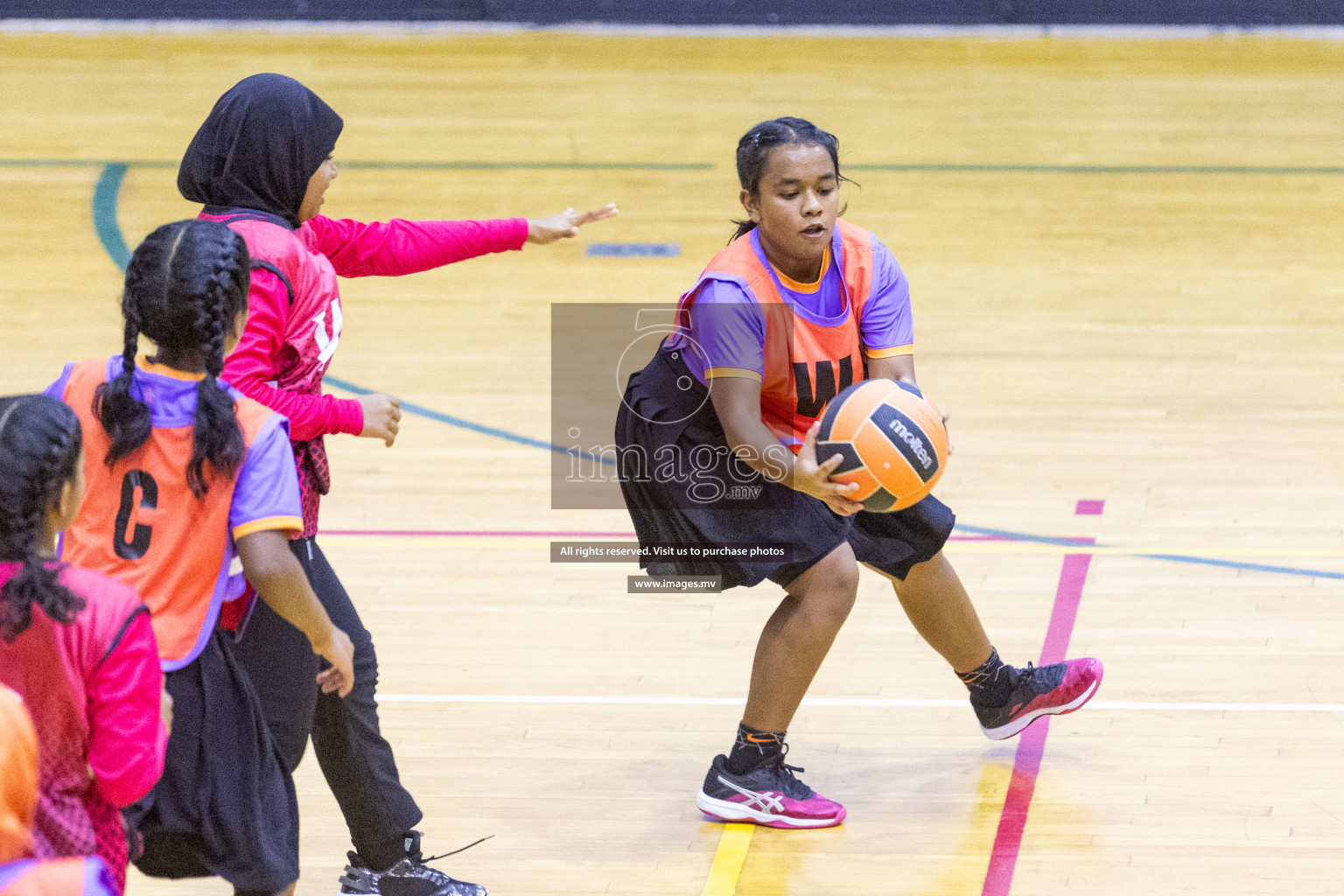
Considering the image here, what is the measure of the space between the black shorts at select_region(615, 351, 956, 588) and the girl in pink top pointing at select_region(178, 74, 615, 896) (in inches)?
28.4

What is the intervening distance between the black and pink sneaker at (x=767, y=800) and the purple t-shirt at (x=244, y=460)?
1.52 metres

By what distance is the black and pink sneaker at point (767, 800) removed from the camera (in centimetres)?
373

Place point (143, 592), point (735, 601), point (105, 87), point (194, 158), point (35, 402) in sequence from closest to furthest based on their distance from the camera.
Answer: point (35, 402), point (143, 592), point (194, 158), point (735, 601), point (105, 87)

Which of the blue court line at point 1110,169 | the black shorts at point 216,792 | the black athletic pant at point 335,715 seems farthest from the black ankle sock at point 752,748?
the blue court line at point 1110,169

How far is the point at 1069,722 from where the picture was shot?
4258 millimetres

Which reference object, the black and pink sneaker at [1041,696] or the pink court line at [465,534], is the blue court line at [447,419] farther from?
the black and pink sneaker at [1041,696]

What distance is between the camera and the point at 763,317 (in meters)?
3.48

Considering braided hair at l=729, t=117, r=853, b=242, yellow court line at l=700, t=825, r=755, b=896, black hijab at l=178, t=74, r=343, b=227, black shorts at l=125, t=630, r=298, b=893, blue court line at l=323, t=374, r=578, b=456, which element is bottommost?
yellow court line at l=700, t=825, r=755, b=896

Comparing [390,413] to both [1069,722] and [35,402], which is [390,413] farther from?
[1069,722]

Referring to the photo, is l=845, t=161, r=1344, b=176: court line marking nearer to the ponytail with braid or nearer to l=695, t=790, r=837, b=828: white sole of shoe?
l=695, t=790, r=837, b=828: white sole of shoe

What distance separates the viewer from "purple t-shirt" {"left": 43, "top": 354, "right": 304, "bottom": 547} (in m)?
2.55

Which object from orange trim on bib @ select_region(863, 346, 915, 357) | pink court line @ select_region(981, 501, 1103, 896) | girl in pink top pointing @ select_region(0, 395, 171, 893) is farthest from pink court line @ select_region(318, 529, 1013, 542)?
girl in pink top pointing @ select_region(0, 395, 171, 893)

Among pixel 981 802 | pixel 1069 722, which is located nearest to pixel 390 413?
pixel 981 802

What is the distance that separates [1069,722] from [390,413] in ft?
6.98
